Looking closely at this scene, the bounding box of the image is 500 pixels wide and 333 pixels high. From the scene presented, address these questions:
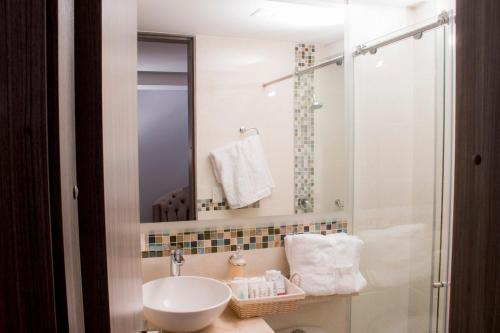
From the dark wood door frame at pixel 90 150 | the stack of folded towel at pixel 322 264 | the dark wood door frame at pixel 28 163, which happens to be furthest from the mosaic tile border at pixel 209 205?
the dark wood door frame at pixel 28 163

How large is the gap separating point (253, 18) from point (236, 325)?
58.1 inches

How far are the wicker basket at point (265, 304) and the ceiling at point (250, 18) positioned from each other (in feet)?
4.20

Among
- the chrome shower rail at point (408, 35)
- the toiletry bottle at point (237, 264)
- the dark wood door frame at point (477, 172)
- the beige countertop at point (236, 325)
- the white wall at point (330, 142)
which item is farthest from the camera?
the white wall at point (330, 142)

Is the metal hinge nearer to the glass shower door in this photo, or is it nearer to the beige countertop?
the glass shower door

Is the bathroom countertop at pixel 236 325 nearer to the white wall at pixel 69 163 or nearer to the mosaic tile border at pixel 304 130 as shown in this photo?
the mosaic tile border at pixel 304 130

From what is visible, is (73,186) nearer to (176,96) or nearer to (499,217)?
(499,217)

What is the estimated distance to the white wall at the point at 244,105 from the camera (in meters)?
1.94

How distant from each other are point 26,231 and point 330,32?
2.05m

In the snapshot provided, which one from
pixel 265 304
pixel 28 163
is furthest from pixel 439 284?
pixel 28 163

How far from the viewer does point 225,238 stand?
6.54 ft

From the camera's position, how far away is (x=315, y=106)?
7.11 ft

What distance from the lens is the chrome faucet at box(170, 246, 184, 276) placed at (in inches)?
71.5

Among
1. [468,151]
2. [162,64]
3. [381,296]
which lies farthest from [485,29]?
[381,296]

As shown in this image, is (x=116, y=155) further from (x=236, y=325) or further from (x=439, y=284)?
(x=439, y=284)
